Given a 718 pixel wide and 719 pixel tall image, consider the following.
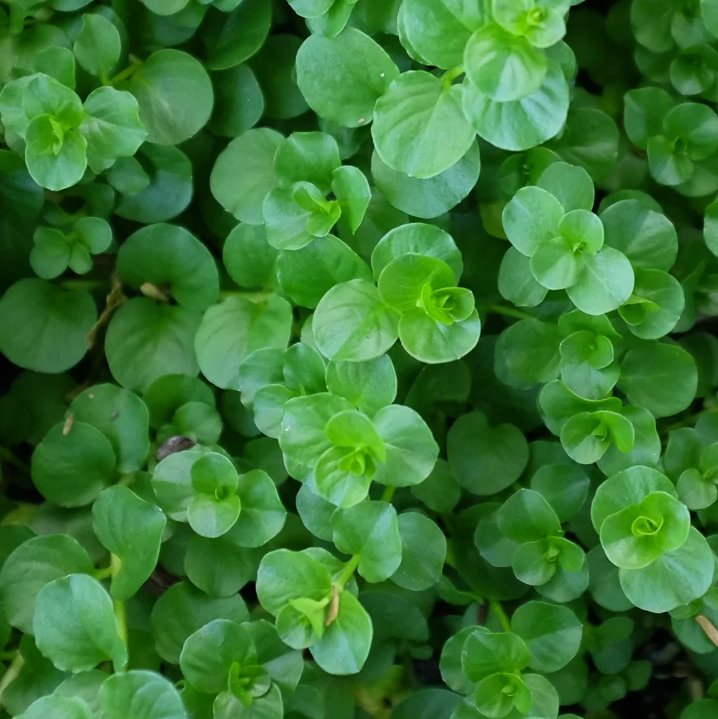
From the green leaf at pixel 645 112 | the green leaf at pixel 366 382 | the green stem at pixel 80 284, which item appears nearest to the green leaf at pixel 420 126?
the green leaf at pixel 366 382

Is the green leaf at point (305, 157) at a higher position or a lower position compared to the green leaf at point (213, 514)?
higher

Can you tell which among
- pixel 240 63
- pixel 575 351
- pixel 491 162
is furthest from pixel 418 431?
pixel 240 63

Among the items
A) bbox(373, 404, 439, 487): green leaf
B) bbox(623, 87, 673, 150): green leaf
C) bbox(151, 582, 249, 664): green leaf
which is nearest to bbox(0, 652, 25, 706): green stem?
bbox(151, 582, 249, 664): green leaf

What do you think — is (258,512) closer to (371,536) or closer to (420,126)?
(371,536)

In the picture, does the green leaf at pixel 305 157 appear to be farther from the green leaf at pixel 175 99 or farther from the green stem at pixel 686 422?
the green stem at pixel 686 422

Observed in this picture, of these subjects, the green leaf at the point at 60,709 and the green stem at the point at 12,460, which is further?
the green stem at the point at 12,460

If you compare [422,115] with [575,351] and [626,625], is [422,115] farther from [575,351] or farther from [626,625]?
[626,625]

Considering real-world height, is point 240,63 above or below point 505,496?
above
